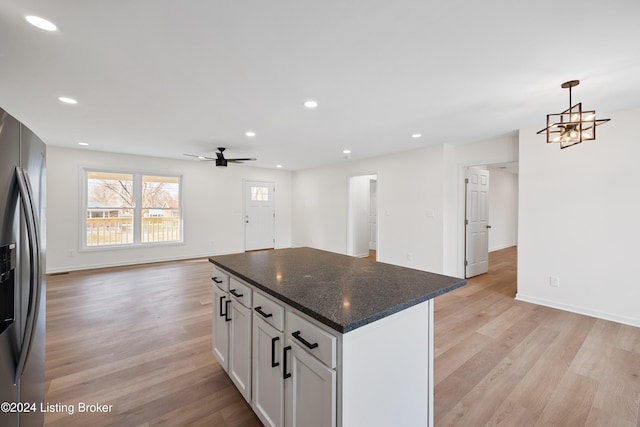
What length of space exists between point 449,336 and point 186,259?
5775mm

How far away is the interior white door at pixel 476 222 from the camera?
16.0 feet

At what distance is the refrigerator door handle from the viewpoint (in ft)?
3.67

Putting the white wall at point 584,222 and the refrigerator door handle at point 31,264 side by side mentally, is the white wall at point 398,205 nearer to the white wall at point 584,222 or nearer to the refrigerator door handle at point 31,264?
the white wall at point 584,222

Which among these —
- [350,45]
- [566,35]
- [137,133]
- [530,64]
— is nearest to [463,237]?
[530,64]

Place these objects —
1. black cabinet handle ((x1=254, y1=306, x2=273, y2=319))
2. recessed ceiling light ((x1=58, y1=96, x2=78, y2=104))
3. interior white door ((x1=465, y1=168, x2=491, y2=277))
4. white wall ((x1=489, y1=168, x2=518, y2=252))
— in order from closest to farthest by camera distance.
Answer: black cabinet handle ((x1=254, y1=306, x2=273, y2=319))
recessed ceiling light ((x1=58, y1=96, x2=78, y2=104))
interior white door ((x1=465, y1=168, x2=491, y2=277))
white wall ((x1=489, y1=168, x2=518, y2=252))

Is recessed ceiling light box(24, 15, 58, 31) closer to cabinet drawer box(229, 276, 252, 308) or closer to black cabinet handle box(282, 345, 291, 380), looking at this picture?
cabinet drawer box(229, 276, 252, 308)

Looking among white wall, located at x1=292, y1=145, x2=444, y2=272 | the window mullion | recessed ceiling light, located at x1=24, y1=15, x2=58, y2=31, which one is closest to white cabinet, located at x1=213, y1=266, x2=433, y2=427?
recessed ceiling light, located at x1=24, y1=15, x2=58, y2=31

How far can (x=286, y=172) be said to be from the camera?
820cm

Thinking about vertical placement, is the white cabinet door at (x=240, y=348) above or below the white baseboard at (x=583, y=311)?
above

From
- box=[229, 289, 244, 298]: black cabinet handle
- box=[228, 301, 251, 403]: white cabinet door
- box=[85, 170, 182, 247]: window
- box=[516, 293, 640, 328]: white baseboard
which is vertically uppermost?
box=[85, 170, 182, 247]: window

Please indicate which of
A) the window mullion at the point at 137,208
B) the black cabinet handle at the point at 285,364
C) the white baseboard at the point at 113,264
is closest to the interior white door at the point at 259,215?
the white baseboard at the point at 113,264

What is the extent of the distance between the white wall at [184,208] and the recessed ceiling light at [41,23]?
4.60 m

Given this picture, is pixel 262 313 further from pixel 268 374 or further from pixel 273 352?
pixel 268 374

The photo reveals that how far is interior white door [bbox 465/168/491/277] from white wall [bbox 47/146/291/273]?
500 centimetres
